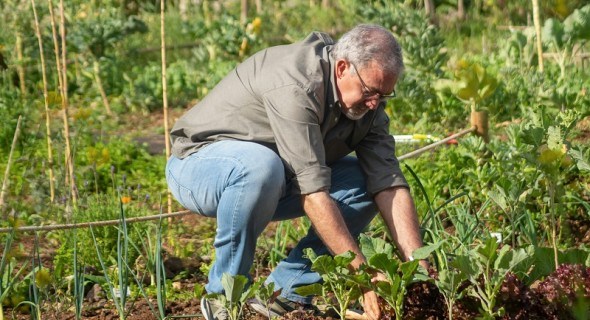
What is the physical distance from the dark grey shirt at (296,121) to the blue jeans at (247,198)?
0.19 ft

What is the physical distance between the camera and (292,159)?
3148 millimetres

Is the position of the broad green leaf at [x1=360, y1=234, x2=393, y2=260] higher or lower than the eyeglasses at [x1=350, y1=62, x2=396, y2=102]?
lower

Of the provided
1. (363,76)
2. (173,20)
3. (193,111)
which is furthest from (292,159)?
(173,20)

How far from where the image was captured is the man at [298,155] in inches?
123

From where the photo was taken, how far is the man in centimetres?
314

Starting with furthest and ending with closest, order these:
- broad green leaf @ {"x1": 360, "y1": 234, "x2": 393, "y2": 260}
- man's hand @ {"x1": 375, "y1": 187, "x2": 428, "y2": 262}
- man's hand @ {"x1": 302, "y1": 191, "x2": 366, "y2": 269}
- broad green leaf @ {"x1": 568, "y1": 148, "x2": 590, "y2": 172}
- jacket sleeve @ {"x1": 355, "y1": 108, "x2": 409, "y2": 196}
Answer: jacket sleeve @ {"x1": 355, "y1": 108, "x2": 409, "y2": 196} → man's hand @ {"x1": 375, "y1": 187, "x2": 428, "y2": 262} → broad green leaf @ {"x1": 568, "y1": 148, "x2": 590, "y2": 172} → man's hand @ {"x1": 302, "y1": 191, "x2": 366, "y2": 269} → broad green leaf @ {"x1": 360, "y1": 234, "x2": 393, "y2": 260}

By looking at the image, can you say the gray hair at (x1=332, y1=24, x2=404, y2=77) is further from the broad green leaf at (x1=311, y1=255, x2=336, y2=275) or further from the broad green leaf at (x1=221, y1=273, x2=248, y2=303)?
the broad green leaf at (x1=221, y1=273, x2=248, y2=303)

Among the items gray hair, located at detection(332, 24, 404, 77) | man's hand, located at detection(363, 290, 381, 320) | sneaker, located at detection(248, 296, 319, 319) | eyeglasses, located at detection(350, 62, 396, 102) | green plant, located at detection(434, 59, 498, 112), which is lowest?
sneaker, located at detection(248, 296, 319, 319)

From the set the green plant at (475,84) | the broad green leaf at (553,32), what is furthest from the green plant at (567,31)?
the green plant at (475,84)

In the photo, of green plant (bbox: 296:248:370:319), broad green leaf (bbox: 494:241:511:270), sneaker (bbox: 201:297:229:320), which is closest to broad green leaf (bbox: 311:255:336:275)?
green plant (bbox: 296:248:370:319)

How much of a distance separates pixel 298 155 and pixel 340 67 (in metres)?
0.34

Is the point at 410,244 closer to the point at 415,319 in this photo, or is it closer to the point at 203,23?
the point at 415,319

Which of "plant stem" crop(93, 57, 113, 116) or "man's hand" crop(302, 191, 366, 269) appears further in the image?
"plant stem" crop(93, 57, 113, 116)

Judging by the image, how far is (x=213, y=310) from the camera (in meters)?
3.40
